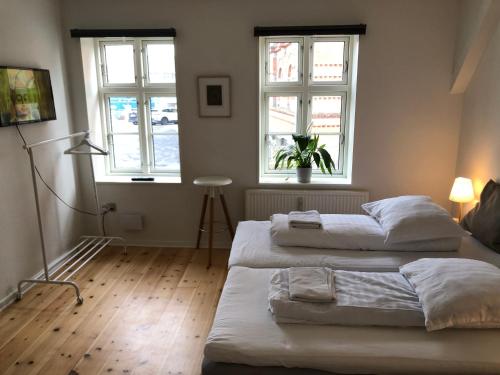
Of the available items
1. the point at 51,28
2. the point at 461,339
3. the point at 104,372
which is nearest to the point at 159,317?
the point at 104,372

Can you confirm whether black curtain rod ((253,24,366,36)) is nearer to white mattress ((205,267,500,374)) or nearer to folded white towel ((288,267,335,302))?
folded white towel ((288,267,335,302))

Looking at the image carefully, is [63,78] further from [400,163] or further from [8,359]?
[400,163]

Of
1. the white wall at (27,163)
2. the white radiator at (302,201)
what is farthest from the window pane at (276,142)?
the white wall at (27,163)

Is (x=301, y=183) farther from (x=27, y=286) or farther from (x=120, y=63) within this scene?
(x=27, y=286)

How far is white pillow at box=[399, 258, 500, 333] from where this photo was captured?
1.70m

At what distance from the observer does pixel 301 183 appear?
3.74m

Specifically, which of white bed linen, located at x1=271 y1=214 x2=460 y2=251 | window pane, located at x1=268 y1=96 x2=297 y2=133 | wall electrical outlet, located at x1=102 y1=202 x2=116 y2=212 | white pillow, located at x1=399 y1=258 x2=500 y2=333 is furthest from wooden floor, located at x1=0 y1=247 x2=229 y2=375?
window pane, located at x1=268 y1=96 x2=297 y2=133

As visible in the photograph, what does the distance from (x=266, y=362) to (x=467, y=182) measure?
2.34 meters

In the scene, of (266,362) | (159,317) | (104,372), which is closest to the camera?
(266,362)

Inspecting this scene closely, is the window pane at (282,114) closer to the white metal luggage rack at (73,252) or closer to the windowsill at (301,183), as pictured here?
the windowsill at (301,183)

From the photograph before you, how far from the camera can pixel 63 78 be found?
3.65 m

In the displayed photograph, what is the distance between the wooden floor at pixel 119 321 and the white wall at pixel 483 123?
7.29 feet

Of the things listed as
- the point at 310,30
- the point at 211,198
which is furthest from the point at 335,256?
the point at 310,30

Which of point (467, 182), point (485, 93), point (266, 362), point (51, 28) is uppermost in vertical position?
point (51, 28)
